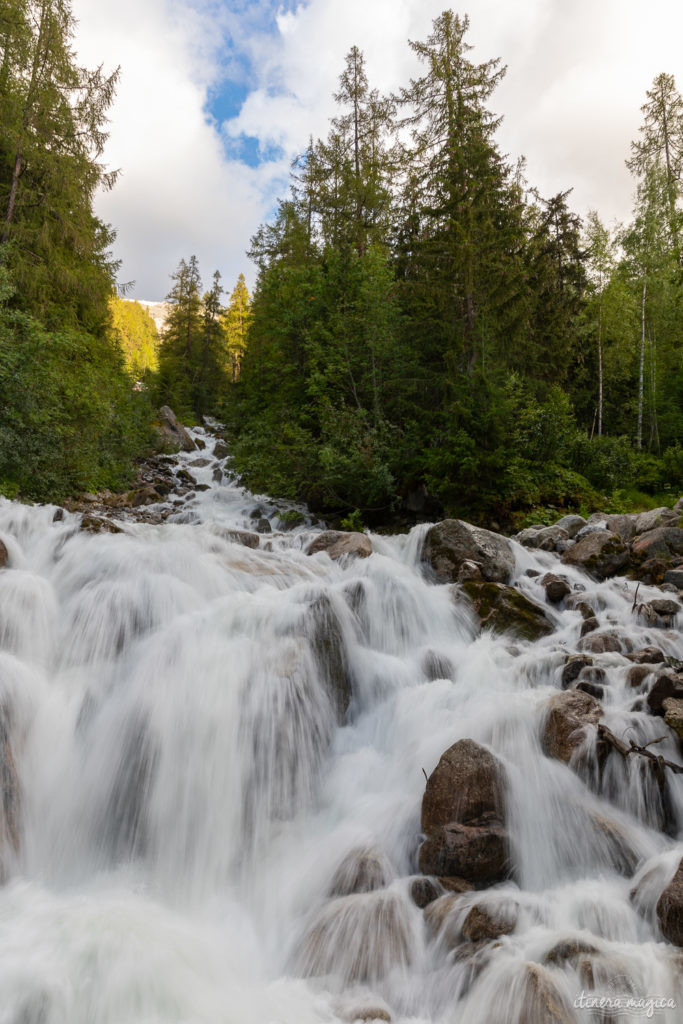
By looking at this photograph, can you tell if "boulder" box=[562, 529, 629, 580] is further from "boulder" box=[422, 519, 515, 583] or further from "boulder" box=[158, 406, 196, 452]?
"boulder" box=[158, 406, 196, 452]

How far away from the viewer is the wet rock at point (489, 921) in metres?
3.12

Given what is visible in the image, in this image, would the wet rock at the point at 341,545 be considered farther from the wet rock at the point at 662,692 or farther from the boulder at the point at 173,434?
the boulder at the point at 173,434

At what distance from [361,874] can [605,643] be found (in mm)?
4031

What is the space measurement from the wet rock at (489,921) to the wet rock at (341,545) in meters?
6.25

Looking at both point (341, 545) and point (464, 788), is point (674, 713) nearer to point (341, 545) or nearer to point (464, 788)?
point (464, 788)

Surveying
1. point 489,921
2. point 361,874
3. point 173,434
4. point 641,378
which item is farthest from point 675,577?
point 173,434

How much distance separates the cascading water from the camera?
2.96 m

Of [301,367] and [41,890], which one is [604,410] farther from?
[41,890]

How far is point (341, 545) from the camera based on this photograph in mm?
9773

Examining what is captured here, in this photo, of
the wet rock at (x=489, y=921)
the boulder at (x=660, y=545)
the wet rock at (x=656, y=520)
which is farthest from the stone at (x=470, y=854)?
the wet rock at (x=656, y=520)

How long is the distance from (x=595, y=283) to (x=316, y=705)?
29.9 m

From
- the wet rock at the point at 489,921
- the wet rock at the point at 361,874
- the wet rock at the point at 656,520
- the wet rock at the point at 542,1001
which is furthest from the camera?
the wet rock at the point at 656,520

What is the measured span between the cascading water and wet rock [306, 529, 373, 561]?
1.73m

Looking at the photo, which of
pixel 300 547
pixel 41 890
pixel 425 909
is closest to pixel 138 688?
pixel 41 890
